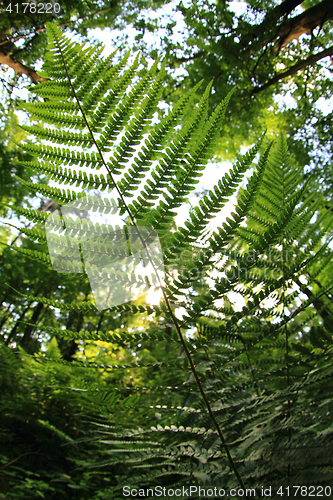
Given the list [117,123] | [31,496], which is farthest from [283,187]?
[31,496]

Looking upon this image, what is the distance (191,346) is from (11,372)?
2.12 meters

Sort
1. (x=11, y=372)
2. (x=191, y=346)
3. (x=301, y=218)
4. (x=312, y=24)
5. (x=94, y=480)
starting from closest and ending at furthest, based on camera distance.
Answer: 1. (x=191, y=346)
2. (x=301, y=218)
3. (x=94, y=480)
4. (x=11, y=372)
5. (x=312, y=24)

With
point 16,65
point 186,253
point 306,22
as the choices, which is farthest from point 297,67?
point 186,253

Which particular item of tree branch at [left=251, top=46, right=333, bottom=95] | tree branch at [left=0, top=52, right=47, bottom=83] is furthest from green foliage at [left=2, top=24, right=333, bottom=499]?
tree branch at [left=251, top=46, right=333, bottom=95]

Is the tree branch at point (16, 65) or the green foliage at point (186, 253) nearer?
the green foliage at point (186, 253)

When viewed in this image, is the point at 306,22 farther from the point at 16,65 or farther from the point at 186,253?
the point at 186,253

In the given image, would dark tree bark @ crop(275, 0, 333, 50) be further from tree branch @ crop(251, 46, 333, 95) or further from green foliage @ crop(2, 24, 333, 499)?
green foliage @ crop(2, 24, 333, 499)

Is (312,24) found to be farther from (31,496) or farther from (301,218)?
(31,496)

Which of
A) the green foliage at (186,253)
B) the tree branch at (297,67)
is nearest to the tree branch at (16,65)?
the tree branch at (297,67)

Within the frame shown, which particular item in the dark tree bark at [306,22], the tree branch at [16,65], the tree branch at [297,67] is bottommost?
the tree branch at [297,67]

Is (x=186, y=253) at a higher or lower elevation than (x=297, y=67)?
lower

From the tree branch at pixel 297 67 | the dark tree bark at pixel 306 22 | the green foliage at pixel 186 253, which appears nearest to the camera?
the green foliage at pixel 186 253

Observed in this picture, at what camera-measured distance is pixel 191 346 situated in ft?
1.60

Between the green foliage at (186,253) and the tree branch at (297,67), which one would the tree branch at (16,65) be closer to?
the tree branch at (297,67)
